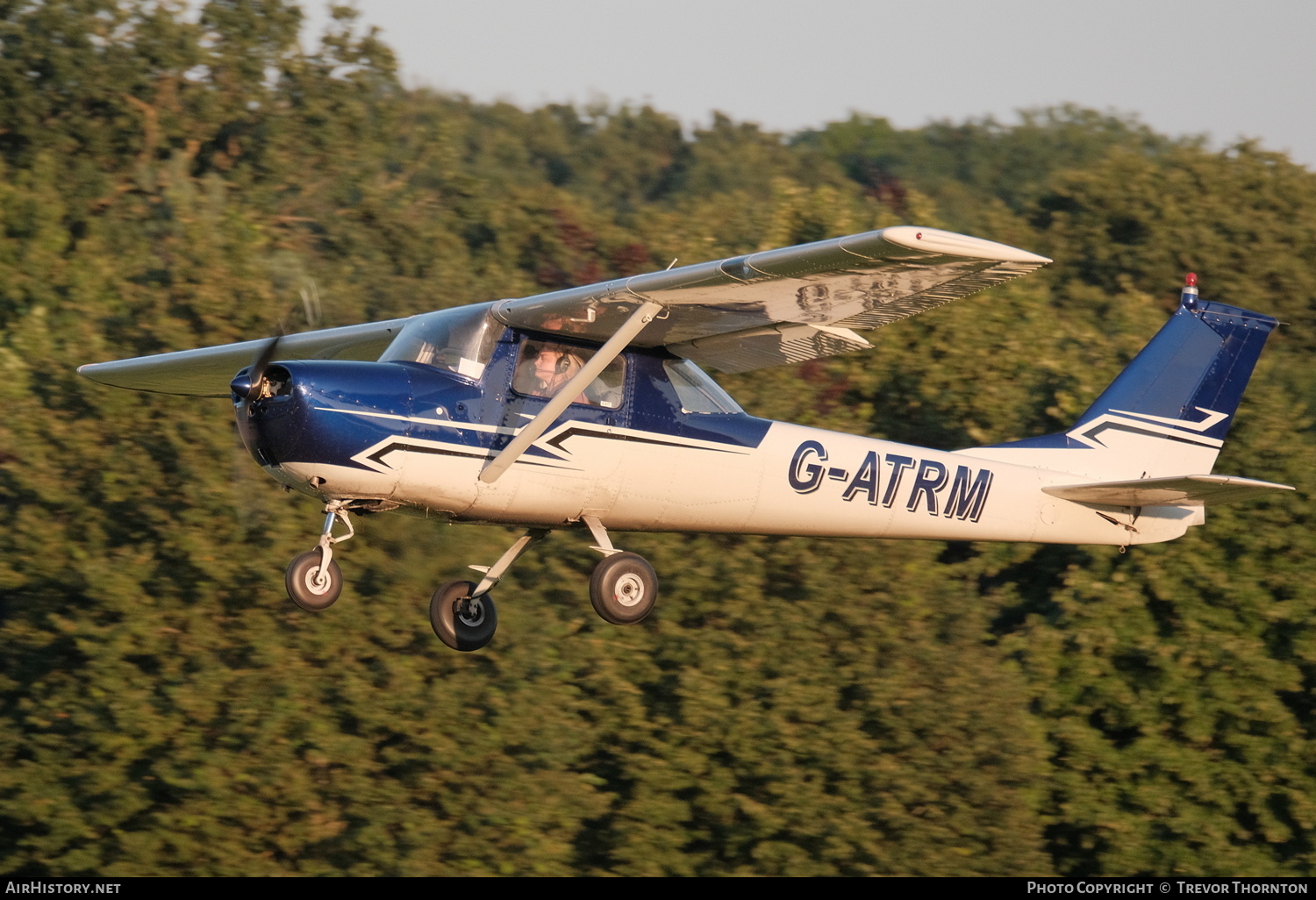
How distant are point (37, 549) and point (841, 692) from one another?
30.5ft

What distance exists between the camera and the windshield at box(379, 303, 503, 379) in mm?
10125

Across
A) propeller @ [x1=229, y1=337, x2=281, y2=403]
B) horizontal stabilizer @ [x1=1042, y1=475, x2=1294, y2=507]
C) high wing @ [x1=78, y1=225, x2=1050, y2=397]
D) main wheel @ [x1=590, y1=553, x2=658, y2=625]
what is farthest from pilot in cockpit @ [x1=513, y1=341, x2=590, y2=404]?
horizontal stabilizer @ [x1=1042, y1=475, x2=1294, y2=507]

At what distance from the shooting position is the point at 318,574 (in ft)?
32.5

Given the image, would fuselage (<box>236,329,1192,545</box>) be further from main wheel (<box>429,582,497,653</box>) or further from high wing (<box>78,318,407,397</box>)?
high wing (<box>78,318,407,397</box>)

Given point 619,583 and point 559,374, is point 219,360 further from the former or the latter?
point 619,583

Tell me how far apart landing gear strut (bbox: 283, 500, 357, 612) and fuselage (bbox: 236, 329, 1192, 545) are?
18 centimetres

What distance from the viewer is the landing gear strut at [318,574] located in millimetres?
9828

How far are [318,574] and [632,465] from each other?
6.86 ft

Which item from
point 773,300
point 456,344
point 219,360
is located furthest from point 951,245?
point 219,360

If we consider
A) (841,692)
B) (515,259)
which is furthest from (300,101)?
(841,692)

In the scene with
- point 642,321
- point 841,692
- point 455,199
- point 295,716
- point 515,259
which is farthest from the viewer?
point 455,199

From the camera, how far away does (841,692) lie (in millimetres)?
18828

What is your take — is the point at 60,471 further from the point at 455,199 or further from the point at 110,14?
the point at 110,14

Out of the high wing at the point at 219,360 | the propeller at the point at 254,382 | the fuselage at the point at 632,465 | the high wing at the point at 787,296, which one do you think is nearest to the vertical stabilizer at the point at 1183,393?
the fuselage at the point at 632,465
